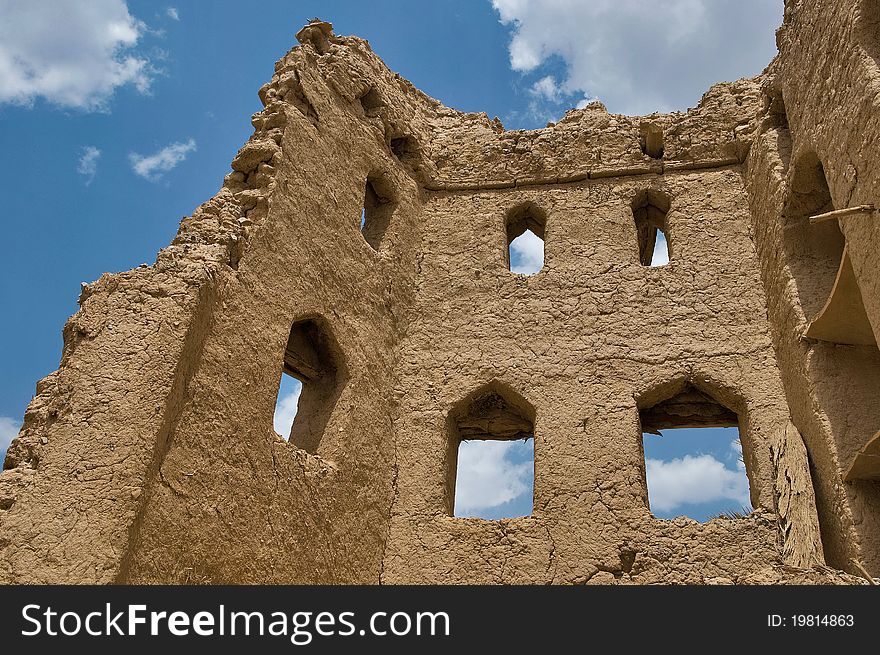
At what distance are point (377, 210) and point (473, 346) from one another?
2083 mm

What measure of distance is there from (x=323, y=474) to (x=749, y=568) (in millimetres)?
3763

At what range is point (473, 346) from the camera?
8445 millimetres

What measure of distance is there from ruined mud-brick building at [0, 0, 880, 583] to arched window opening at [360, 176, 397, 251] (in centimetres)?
3

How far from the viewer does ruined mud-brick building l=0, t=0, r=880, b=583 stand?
516 cm

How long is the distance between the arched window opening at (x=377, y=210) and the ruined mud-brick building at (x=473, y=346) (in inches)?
1.2

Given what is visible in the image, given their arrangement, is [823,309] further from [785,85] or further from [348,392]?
[348,392]

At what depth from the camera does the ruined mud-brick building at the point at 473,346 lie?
516cm

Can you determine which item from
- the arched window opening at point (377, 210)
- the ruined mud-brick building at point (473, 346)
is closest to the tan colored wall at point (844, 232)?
the ruined mud-brick building at point (473, 346)

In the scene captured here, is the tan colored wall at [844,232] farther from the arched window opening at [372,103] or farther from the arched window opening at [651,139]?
the arched window opening at [372,103]

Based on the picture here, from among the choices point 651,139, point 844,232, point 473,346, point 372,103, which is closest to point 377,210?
point 372,103

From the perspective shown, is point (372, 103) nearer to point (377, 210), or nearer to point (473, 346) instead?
point (377, 210)

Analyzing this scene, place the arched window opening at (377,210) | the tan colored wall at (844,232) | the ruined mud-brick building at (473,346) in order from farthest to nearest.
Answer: the arched window opening at (377,210)
the tan colored wall at (844,232)
the ruined mud-brick building at (473,346)

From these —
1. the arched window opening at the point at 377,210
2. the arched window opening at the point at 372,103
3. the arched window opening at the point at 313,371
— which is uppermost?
the arched window opening at the point at 372,103

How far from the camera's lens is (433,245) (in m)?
9.44
